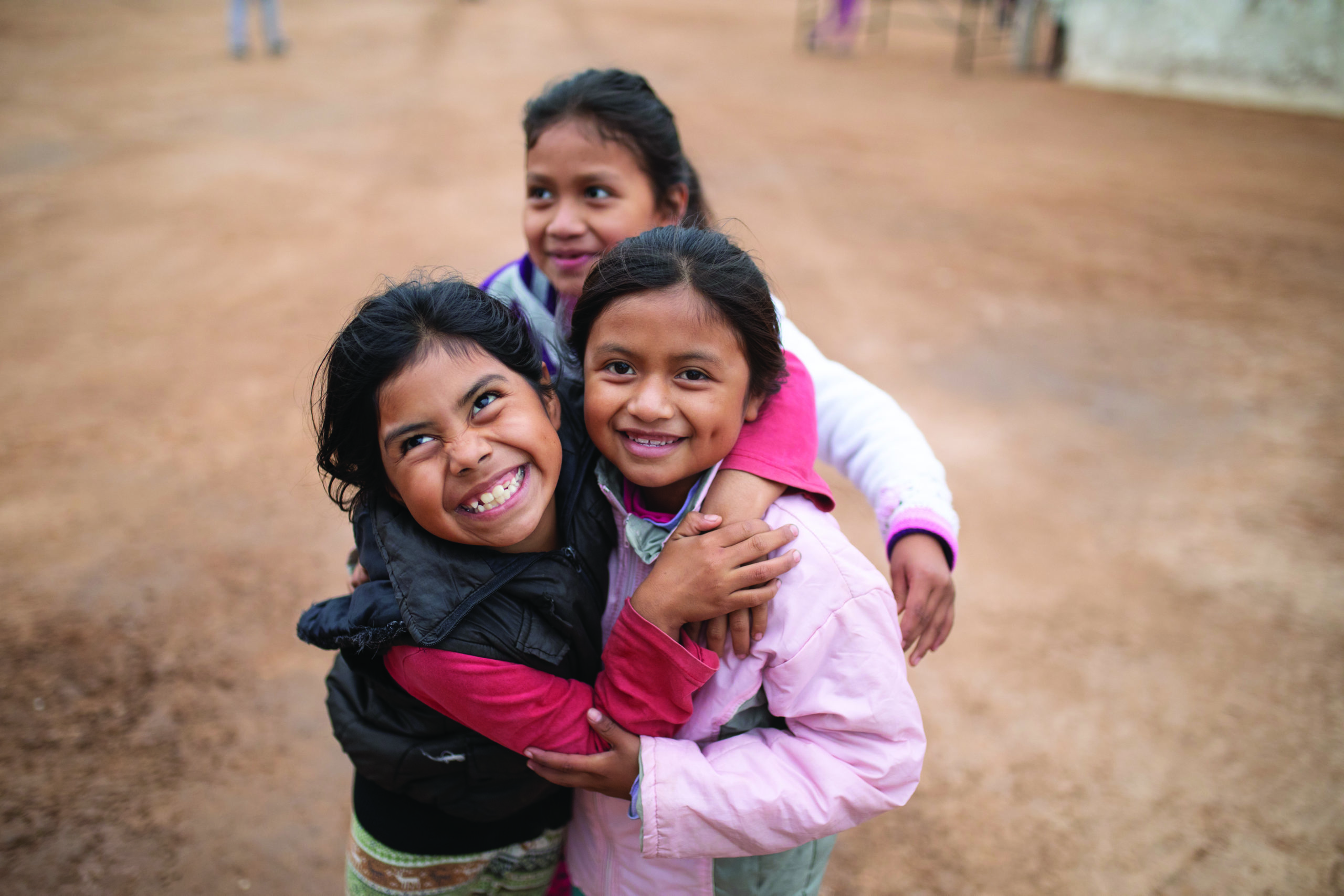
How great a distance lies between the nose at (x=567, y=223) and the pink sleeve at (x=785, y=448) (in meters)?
0.56

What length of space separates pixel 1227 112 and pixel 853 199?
5650mm

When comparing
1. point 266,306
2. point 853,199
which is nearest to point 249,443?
point 266,306

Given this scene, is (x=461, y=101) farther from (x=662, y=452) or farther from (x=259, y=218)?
(x=662, y=452)

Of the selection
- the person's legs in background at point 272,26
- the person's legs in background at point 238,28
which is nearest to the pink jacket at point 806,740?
the person's legs in background at point 238,28

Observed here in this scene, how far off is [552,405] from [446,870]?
0.80 meters

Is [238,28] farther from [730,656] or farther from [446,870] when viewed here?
[730,656]

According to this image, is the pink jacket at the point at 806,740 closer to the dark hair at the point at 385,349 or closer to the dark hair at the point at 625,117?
the dark hair at the point at 385,349

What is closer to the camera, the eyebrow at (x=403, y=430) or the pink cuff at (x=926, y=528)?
the eyebrow at (x=403, y=430)

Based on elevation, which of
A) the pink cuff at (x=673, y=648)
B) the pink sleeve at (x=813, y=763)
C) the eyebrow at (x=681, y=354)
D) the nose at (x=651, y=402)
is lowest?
the pink sleeve at (x=813, y=763)

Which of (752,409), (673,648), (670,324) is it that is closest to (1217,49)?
(752,409)

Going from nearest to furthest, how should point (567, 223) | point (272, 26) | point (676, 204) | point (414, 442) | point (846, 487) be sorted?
point (414, 442)
point (567, 223)
point (676, 204)
point (846, 487)
point (272, 26)

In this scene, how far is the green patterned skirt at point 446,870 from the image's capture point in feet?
4.87

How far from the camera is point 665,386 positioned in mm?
1289

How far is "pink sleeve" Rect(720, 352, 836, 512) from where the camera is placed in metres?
1.31
